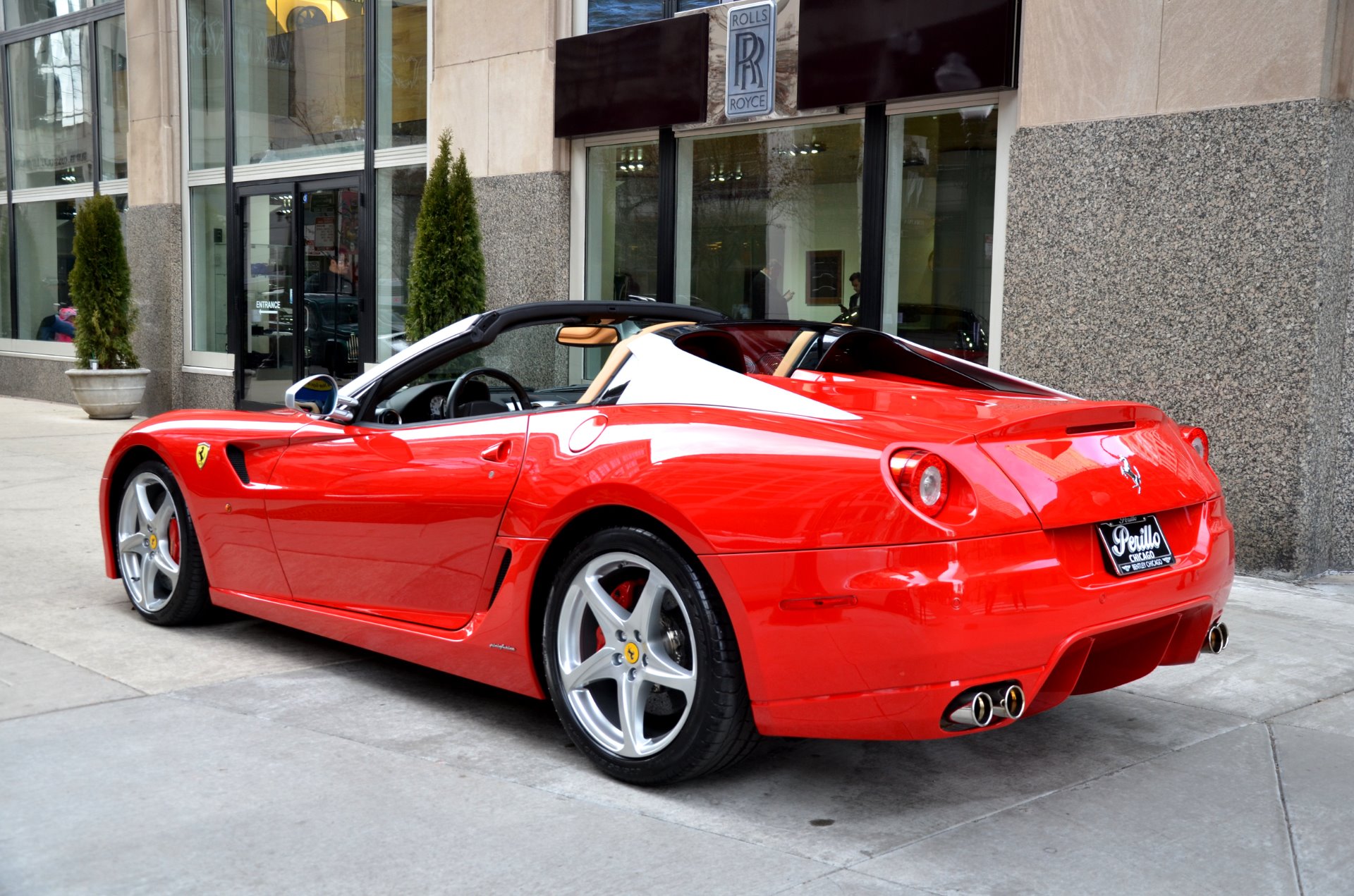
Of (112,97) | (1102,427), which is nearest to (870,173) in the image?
(1102,427)

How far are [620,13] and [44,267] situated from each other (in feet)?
37.6

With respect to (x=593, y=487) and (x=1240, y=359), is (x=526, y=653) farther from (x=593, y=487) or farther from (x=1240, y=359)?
(x=1240, y=359)

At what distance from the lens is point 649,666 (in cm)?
338

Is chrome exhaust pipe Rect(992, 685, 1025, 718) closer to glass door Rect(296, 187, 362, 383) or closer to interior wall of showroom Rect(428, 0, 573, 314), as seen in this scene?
interior wall of showroom Rect(428, 0, 573, 314)

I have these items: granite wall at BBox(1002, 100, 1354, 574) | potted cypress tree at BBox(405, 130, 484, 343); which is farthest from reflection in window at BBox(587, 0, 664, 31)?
granite wall at BBox(1002, 100, 1354, 574)

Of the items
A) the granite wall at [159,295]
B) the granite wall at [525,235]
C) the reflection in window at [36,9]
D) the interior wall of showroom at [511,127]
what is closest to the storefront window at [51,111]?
the reflection in window at [36,9]

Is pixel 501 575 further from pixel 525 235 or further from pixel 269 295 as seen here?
pixel 269 295

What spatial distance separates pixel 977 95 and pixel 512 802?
624 centimetres

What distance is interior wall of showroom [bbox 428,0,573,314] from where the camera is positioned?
10.8 metres

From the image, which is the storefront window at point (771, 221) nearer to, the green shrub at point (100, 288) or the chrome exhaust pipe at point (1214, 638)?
the chrome exhaust pipe at point (1214, 638)

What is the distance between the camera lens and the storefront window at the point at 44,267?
58.2 ft

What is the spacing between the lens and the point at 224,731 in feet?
12.7

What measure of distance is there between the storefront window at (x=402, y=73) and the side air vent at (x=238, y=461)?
797 cm

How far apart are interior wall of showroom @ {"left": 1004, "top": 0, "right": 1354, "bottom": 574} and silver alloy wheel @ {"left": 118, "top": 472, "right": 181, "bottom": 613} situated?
16.0ft
